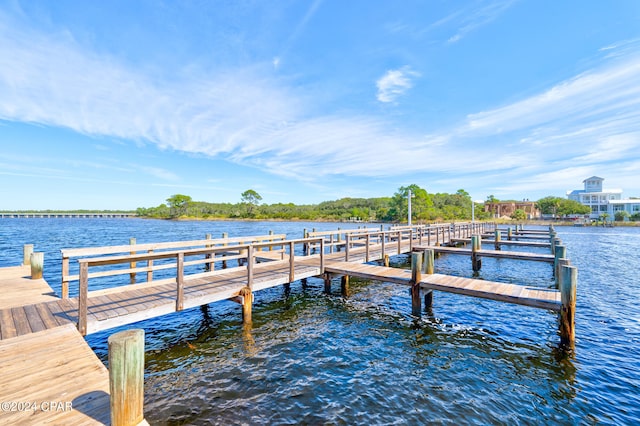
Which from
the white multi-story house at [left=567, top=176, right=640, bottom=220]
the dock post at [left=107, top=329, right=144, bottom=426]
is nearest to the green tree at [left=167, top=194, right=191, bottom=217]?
the dock post at [left=107, top=329, right=144, bottom=426]

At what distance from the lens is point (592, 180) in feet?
249

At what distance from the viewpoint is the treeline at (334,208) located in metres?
76.7

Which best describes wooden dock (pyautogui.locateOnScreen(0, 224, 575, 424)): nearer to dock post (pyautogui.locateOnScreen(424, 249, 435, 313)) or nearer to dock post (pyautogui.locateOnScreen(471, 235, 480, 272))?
dock post (pyautogui.locateOnScreen(424, 249, 435, 313))

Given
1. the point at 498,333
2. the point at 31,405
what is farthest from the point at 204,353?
the point at 498,333

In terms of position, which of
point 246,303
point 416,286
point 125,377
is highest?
point 125,377

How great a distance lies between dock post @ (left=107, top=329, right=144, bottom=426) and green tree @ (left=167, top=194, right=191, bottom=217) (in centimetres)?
12261

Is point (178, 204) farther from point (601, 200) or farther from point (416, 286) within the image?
point (601, 200)

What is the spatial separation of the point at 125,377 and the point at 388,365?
464 centimetres

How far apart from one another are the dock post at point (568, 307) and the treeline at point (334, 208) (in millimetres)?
65890

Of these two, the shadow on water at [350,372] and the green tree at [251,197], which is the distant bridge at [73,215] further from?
the shadow on water at [350,372]

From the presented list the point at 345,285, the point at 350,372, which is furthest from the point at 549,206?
the point at 350,372

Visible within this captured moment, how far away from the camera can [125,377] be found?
2.79m

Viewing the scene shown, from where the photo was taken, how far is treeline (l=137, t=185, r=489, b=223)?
252ft

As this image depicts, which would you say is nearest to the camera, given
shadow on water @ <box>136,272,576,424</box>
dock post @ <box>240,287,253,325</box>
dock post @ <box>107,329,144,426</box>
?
dock post @ <box>107,329,144,426</box>
